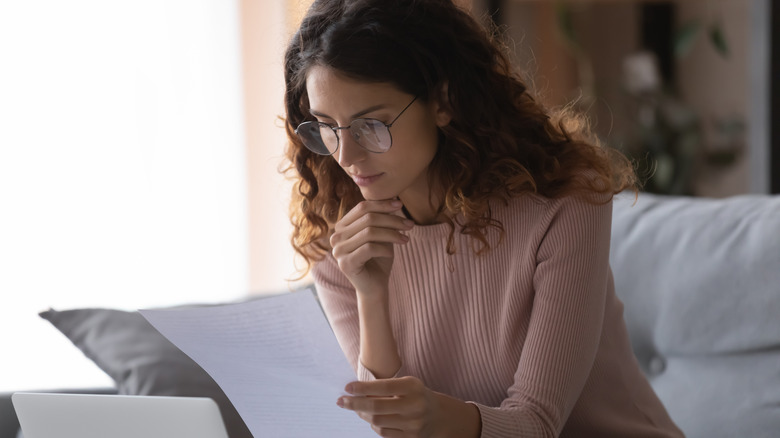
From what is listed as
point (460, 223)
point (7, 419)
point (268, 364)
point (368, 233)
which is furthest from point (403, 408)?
point (7, 419)

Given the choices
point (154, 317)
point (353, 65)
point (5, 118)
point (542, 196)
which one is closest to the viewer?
point (154, 317)

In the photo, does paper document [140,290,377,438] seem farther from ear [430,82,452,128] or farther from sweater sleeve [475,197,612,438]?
ear [430,82,452,128]

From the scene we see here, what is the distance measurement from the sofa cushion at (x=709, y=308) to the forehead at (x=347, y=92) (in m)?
0.67

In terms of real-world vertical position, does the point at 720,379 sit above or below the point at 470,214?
below

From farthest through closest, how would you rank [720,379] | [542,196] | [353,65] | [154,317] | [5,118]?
[5,118]
[720,379]
[542,196]
[353,65]
[154,317]

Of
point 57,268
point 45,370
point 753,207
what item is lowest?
point 45,370

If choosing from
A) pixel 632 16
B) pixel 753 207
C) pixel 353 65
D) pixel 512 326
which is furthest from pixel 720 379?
pixel 632 16

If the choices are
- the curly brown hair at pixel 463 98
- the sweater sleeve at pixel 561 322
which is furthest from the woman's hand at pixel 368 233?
the sweater sleeve at pixel 561 322

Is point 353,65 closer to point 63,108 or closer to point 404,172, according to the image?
point 404,172

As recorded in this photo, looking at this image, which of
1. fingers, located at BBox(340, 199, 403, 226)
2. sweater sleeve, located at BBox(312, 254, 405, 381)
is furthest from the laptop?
sweater sleeve, located at BBox(312, 254, 405, 381)

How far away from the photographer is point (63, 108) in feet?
8.00

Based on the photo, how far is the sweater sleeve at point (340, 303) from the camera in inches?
52.7

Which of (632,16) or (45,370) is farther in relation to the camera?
(632,16)

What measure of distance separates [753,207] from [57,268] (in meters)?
1.86
